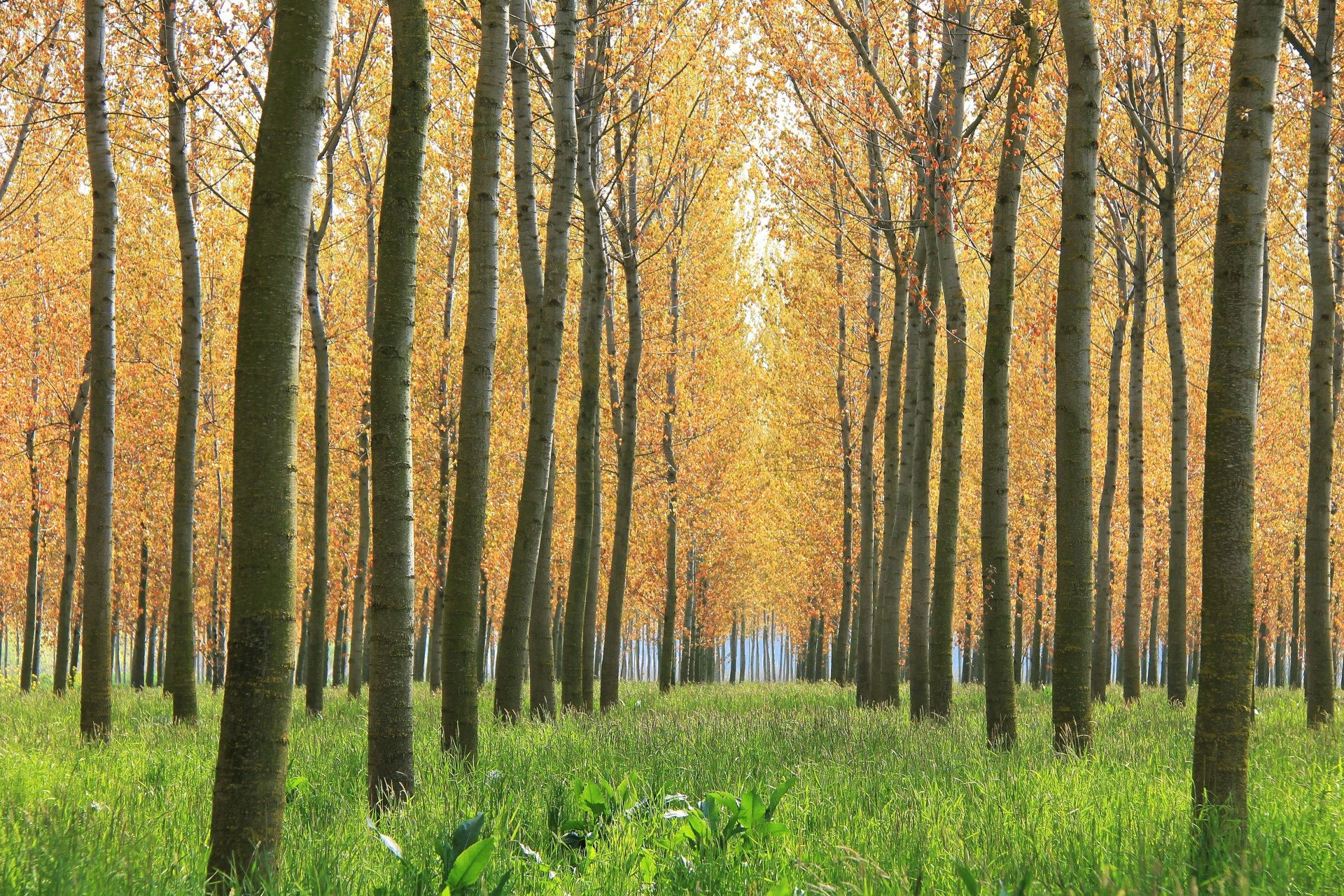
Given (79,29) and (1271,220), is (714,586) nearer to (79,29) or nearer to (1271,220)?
(1271,220)

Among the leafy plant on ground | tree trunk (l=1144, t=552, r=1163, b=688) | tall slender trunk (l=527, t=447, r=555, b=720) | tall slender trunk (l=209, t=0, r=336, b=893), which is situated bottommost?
tree trunk (l=1144, t=552, r=1163, b=688)

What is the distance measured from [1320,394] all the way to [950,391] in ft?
11.0

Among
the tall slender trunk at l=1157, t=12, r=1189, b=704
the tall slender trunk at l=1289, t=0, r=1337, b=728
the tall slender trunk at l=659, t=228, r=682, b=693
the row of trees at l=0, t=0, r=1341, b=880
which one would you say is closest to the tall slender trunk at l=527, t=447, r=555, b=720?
the row of trees at l=0, t=0, r=1341, b=880

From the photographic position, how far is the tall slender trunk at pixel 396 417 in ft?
13.7

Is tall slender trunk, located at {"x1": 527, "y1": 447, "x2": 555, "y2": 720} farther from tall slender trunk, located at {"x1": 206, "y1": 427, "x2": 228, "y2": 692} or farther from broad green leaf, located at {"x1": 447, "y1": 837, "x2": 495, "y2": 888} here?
tall slender trunk, located at {"x1": 206, "y1": 427, "x2": 228, "y2": 692}

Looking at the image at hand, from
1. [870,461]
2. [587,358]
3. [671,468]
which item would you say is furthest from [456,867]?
[671,468]

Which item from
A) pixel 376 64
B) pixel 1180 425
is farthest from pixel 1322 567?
pixel 376 64

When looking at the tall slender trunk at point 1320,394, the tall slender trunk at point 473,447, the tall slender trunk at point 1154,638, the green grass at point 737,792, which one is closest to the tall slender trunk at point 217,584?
the green grass at point 737,792

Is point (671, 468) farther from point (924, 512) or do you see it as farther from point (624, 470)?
point (924, 512)

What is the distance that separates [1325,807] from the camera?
13.7 ft

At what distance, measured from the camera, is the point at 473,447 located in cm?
585

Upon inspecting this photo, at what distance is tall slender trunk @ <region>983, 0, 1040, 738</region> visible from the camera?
681cm

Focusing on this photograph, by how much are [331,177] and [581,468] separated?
4.22 meters

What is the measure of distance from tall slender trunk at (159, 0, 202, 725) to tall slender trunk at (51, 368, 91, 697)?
575cm
